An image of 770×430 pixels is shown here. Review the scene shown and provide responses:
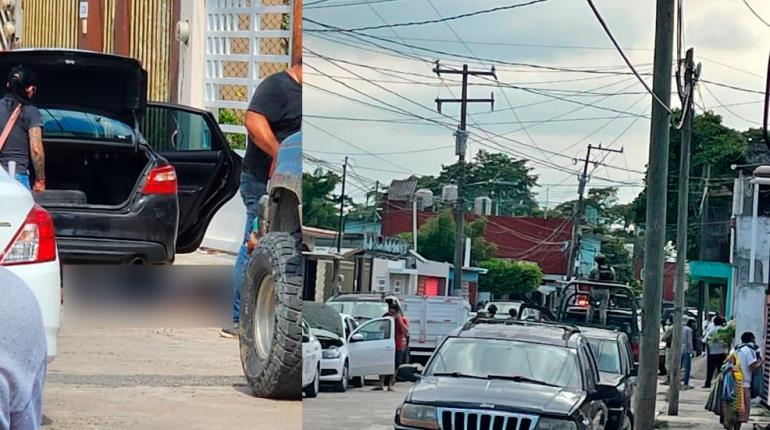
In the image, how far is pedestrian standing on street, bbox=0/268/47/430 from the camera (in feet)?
4.91

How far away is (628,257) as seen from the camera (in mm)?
2514

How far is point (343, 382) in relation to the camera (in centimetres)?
250

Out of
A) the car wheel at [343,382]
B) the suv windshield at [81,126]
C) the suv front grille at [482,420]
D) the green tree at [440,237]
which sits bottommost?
the suv front grille at [482,420]

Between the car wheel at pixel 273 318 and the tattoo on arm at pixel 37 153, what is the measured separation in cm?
59

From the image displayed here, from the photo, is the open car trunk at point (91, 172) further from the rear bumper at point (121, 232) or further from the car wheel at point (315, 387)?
the car wheel at point (315, 387)

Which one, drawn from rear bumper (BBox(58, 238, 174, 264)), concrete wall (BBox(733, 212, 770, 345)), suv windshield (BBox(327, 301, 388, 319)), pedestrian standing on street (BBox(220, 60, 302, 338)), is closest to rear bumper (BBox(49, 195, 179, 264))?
rear bumper (BBox(58, 238, 174, 264))

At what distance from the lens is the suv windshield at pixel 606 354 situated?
8.45ft

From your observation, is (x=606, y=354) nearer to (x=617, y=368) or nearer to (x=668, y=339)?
(x=617, y=368)

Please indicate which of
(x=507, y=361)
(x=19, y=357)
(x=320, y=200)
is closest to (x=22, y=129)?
(x=320, y=200)

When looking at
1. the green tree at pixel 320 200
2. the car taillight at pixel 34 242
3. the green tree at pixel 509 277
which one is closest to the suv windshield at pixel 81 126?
the car taillight at pixel 34 242

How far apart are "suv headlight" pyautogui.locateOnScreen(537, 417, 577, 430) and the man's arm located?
4.58 ft

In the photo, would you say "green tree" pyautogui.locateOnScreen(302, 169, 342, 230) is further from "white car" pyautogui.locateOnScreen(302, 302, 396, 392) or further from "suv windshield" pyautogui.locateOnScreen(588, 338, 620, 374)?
"suv windshield" pyautogui.locateOnScreen(588, 338, 620, 374)

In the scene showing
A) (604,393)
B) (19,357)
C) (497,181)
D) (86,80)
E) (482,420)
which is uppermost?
(86,80)

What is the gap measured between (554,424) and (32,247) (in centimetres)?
132
